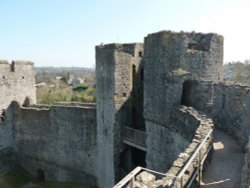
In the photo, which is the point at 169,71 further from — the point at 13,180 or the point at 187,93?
the point at 13,180

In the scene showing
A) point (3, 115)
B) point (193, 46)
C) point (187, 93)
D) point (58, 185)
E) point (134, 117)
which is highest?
point (193, 46)

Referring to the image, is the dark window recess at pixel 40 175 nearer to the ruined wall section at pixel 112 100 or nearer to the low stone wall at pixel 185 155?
the ruined wall section at pixel 112 100

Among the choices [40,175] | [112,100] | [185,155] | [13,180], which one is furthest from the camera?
[40,175]

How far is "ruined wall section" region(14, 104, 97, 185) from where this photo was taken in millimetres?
16250

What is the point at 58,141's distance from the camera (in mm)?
17531

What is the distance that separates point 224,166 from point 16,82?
15686mm

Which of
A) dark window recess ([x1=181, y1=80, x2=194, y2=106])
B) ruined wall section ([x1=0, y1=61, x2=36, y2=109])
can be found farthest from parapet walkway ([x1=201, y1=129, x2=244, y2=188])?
ruined wall section ([x1=0, y1=61, x2=36, y2=109])

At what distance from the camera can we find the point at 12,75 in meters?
18.6

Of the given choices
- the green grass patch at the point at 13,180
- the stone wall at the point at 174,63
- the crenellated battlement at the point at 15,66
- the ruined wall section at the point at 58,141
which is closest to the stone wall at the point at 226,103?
the stone wall at the point at 174,63

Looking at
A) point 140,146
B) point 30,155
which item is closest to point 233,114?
point 140,146

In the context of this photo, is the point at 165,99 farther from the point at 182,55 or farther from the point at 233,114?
the point at 233,114

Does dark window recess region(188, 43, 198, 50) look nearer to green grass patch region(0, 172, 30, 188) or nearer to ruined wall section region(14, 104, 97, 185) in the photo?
ruined wall section region(14, 104, 97, 185)

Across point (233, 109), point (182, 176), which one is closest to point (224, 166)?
point (182, 176)

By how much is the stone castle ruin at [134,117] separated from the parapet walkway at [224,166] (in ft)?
1.32
